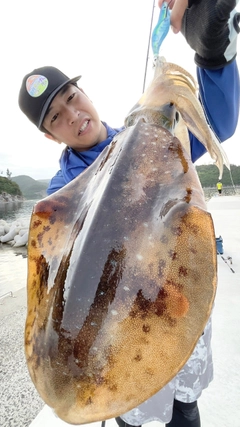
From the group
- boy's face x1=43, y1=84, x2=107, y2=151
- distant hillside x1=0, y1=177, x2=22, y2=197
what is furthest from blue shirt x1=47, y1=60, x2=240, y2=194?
distant hillside x1=0, y1=177, x2=22, y2=197

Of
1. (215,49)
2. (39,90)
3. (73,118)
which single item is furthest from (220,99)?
(39,90)

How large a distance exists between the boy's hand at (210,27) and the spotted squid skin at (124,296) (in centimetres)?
89

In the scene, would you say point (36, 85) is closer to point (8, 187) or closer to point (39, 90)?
point (39, 90)

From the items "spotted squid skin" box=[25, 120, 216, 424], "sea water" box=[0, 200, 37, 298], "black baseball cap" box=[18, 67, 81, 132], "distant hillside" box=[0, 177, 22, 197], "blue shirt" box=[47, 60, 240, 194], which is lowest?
"sea water" box=[0, 200, 37, 298]

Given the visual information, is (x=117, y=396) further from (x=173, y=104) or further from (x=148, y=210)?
(x=173, y=104)

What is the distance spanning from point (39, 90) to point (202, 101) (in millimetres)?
1179

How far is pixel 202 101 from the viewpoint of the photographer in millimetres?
1708

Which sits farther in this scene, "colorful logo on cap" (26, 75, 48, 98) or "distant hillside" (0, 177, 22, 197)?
"distant hillside" (0, 177, 22, 197)

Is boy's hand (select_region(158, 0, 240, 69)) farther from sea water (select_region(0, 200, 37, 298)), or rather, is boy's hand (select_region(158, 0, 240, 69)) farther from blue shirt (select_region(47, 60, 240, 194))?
sea water (select_region(0, 200, 37, 298))

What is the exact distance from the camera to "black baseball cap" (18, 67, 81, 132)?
6.59 feet

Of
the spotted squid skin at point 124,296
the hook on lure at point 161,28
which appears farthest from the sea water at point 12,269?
the spotted squid skin at point 124,296

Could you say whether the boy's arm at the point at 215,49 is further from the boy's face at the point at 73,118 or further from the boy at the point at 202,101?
the boy's face at the point at 73,118

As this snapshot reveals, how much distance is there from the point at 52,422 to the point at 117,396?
210 centimetres

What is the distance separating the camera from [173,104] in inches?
51.9
